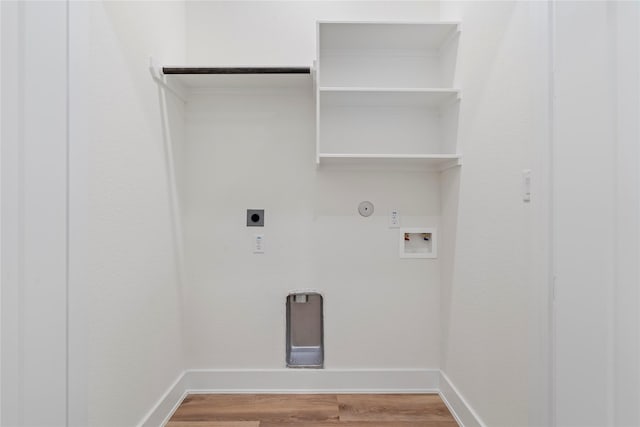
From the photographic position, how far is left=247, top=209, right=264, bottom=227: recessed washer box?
7.54 feet

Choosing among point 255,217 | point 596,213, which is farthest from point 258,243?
point 596,213

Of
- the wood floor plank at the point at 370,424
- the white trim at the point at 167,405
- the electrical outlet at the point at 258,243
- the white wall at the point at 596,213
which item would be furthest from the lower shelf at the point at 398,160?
the white trim at the point at 167,405

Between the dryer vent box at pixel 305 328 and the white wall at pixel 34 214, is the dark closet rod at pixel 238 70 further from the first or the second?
the dryer vent box at pixel 305 328

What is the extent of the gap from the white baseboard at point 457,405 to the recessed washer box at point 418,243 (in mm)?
754

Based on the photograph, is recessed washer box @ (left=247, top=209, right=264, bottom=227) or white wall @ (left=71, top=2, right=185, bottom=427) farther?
recessed washer box @ (left=247, top=209, right=264, bottom=227)

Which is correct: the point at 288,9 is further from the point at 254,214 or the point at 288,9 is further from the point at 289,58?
the point at 254,214

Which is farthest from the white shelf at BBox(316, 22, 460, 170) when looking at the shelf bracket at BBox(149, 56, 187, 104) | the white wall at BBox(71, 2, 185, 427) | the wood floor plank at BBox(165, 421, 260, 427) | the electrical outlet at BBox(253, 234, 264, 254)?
the wood floor plank at BBox(165, 421, 260, 427)

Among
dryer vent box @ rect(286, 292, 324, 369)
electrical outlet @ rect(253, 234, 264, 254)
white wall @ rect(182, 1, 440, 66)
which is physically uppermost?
white wall @ rect(182, 1, 440, 66)

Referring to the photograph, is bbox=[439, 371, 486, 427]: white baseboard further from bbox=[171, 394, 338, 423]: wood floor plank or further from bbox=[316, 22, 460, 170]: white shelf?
bbox=[316, 22, 460, 170]: white shelf

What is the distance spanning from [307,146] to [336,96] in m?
0.37

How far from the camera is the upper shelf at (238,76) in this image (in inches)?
76.4

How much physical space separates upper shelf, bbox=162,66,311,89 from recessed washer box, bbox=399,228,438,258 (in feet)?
3.78

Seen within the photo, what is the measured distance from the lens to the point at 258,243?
230 cm

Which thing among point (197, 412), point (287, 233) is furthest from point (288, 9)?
point (197, 412)
